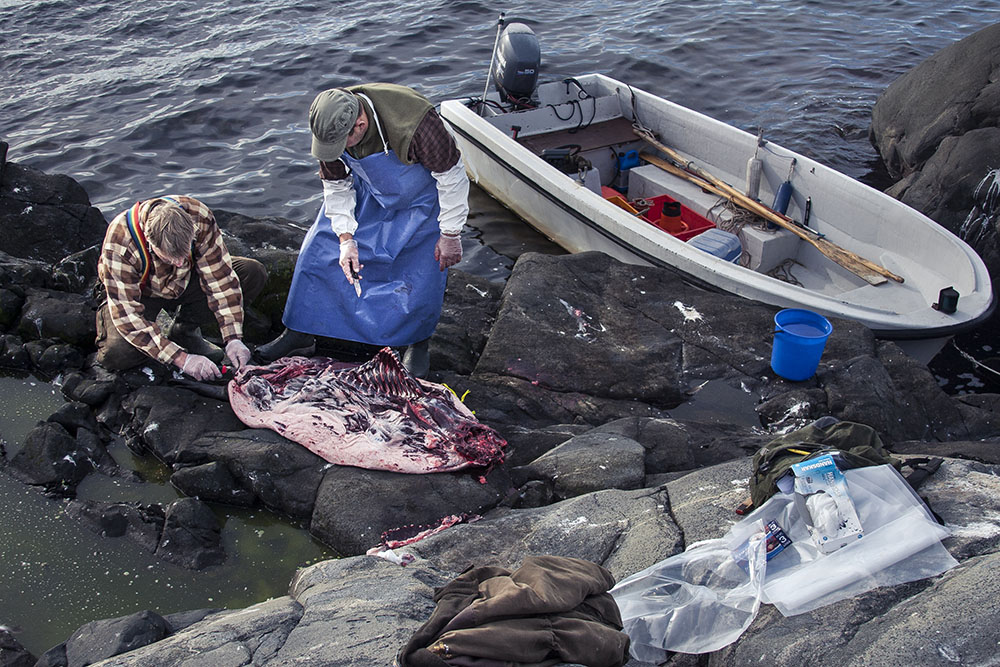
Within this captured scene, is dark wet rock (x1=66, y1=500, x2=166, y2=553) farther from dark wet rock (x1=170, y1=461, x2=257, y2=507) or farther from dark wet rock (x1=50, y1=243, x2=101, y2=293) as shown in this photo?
dark wet rock (x1=50, y1=243, x2=101, y2=293)

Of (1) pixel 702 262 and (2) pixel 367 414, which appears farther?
(1) pixel 702 262

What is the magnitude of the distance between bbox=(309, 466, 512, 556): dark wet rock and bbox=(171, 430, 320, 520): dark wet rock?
0.35 feet

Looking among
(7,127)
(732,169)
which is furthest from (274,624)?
(7,127)

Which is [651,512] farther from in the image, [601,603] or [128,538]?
[128,538]

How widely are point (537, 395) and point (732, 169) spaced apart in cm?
437

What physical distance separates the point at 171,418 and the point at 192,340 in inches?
24.0

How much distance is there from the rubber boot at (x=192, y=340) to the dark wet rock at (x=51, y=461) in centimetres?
85

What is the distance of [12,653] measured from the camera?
3572 millimetres

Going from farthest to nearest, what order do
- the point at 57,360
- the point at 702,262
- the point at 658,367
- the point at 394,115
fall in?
the point at 702,262 → the point at 658,367 → the point at 57,360 → the point at 394,115

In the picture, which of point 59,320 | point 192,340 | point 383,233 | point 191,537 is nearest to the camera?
point 191,537

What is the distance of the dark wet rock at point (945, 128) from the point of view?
8.16 meters

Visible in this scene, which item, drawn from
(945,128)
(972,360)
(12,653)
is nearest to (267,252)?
(12,653)

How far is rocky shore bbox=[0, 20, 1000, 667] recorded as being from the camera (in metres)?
3.16

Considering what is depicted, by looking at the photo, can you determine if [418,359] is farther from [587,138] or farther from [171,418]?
[587,138]
